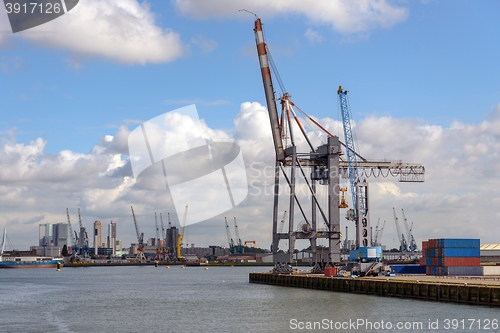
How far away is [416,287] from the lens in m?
58.3

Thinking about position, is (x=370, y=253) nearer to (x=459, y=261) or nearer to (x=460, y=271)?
(x=460, y=271)

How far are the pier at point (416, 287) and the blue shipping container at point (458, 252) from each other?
42.1ft

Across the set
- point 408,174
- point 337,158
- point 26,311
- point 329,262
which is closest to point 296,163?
point 337,158

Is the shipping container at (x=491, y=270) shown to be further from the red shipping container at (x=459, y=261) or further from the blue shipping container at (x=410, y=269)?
the blue shipping container at (x=410, y=269)

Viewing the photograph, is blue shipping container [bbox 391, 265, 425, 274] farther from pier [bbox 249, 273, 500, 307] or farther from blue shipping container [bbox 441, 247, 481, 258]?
pier [bbox 249, 273, 500, 307]

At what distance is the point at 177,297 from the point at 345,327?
3195 centimetres

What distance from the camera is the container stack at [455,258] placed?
259 feet

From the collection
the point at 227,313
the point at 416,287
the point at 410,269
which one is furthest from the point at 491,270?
the point at 227,313

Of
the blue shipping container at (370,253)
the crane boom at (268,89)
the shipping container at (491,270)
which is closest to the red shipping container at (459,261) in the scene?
the shipping container at (491,270)

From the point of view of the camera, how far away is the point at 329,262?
3246 inches

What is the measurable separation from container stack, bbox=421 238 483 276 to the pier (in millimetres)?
12212

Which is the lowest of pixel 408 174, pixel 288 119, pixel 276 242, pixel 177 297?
pixel 177 297

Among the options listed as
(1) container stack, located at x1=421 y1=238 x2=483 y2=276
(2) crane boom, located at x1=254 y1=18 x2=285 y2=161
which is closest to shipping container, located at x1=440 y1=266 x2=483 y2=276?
(1) container stack, located at x1=421 y1=238 x2=483 y2=276

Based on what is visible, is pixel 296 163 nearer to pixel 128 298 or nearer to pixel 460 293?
pixel 128 298
